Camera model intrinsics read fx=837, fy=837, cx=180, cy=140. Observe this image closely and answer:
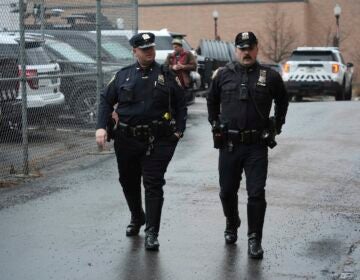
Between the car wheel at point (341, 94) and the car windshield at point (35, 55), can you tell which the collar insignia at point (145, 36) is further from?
the car wheel at point (341, 94)

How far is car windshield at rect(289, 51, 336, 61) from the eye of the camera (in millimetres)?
25531

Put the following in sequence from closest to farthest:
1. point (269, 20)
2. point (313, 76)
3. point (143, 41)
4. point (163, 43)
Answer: point (143, 41)
point (163, 43)
point (313, 76)
point (269, 20)

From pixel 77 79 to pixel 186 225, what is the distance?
6.11 metres

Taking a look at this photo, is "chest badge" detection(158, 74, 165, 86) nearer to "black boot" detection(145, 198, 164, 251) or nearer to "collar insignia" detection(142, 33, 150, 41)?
"collar insignia" detection(142, 33, 150, 41)

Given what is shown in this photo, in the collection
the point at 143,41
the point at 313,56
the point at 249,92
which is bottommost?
the point at 313,56

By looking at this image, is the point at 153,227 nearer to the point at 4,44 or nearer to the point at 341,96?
the point at 4,44

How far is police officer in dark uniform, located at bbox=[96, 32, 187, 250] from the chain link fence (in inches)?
127

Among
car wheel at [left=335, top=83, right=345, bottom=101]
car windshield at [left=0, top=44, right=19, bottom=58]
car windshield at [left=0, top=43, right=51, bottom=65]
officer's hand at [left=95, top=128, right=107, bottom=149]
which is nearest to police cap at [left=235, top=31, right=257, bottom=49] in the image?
officer's hand at [left=95, top=128, right=107, bottom=149]

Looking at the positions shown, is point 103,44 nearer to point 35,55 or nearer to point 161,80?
point 35,55

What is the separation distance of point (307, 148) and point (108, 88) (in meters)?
6.24

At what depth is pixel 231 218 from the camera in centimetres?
704

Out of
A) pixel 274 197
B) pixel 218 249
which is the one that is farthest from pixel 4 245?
pixel 274 197

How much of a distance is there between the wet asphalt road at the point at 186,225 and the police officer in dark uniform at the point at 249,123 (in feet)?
1.45

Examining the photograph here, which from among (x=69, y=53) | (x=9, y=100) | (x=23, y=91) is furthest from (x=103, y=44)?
(x=23, y=91)
